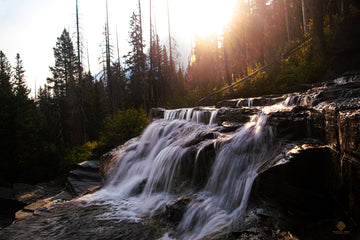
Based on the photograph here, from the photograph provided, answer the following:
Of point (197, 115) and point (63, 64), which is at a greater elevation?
point (63, 64)

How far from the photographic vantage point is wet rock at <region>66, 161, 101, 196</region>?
1244cm

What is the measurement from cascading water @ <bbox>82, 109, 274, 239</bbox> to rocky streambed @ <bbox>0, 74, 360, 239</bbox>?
3 centimetres

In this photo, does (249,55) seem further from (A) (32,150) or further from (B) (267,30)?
(A) (32,150)

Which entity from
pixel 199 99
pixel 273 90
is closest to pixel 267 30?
pixel 199 99

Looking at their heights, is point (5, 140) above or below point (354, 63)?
below

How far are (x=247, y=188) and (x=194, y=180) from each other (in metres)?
1.69

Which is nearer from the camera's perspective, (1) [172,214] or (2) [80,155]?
(1) [172,214]

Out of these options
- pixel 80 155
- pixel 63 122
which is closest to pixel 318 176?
pixel 80 155

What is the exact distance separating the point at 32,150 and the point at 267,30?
118 feet

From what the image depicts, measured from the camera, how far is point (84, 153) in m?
19.0

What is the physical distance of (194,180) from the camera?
18.5ft

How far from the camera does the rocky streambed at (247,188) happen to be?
3.31 m

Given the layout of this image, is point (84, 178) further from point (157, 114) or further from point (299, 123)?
point (299, 123)

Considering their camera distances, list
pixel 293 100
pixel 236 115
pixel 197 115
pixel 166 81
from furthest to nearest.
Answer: pixel 166 81 < pixel 197 115 < pixel 236 115 < pixel 293 100
